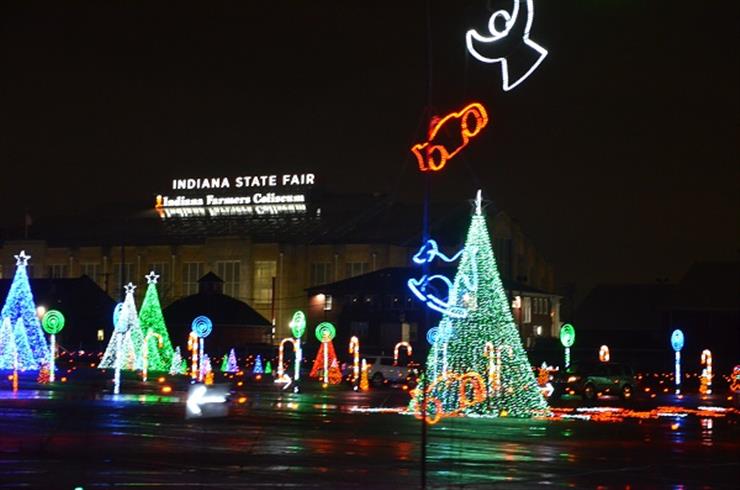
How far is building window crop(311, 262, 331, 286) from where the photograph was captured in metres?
90.2

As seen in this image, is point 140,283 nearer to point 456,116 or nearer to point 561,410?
point 561,410

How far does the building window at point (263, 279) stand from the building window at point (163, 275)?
27.4 feet

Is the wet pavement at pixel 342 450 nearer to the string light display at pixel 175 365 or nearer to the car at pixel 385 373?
the car at pixel 385 373

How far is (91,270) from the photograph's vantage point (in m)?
99.0

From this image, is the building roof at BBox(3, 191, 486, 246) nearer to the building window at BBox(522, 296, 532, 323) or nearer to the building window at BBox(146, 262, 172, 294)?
the building window at BBox(146, 262, 172, 294)

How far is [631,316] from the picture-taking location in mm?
102125

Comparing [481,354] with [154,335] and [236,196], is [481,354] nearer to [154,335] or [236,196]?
[154,335]

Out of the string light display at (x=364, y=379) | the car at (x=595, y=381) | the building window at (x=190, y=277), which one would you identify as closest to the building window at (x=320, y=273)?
the building window at (x=190, y=277)

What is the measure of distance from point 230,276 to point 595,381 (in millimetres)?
50849

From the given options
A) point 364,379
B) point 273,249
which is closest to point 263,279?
point 273,249

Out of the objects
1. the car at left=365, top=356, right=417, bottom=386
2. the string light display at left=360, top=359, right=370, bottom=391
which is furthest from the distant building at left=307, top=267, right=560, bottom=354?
the string light display at left=360, top=359, right=370, bottom=391

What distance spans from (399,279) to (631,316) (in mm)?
30440

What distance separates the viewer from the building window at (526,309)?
85.3 m

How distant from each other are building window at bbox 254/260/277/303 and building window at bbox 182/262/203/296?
5.91 m
